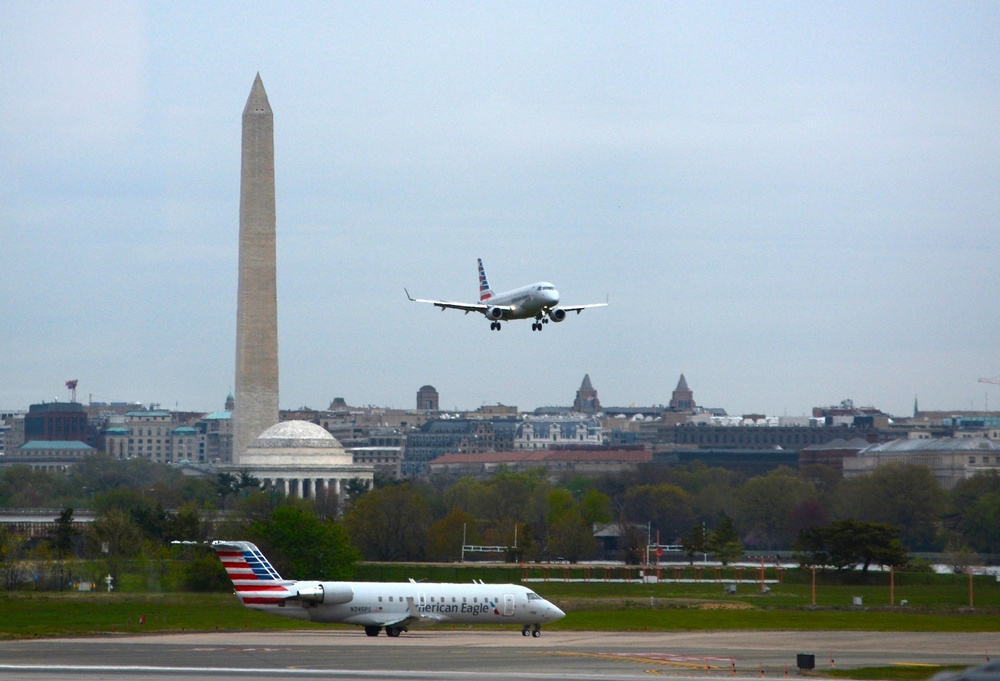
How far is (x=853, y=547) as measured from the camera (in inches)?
4496

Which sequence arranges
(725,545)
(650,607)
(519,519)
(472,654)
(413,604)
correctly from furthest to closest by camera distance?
(519,519)
(725,545)
(650,607)
(413,604)
(472,654)

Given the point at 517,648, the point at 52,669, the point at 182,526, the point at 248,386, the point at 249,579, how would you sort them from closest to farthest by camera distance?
the point at 52,669 < the point at 517,648 < the point at 249,579 < the point at 182,526 < the point at 248,386

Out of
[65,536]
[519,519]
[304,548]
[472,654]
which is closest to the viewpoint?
[472,654]

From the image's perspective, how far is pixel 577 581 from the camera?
110m

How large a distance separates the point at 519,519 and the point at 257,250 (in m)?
31.9

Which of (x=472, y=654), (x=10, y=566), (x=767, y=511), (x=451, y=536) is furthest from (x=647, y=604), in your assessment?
(x=767, y=511)

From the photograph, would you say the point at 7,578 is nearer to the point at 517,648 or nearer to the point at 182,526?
the point at 182,526

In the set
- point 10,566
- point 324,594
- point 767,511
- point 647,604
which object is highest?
point 767,511

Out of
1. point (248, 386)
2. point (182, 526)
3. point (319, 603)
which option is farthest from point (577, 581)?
point (248, 386)

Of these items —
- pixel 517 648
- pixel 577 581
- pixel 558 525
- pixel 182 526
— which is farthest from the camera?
pixel 558 525

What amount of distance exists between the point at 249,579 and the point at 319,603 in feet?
8.94

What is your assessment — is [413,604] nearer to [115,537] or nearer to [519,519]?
[115,537]

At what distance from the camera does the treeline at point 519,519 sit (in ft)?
380

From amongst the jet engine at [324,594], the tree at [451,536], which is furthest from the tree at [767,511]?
the jet engine at [324,594]
